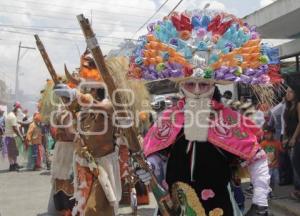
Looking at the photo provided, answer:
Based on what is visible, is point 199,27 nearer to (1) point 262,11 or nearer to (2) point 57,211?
(2) point 57,211

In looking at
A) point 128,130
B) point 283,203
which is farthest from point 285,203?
point 128,130

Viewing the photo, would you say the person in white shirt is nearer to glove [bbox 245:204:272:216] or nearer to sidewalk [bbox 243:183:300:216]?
sidewalk [bbox 243:183:300:216]

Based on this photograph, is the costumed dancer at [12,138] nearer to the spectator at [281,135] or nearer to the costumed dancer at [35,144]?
the costumed dancer at [35,144]

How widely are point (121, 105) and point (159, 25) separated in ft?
2.08

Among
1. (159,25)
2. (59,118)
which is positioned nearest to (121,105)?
(159,25)

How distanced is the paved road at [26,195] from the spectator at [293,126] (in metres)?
0.50

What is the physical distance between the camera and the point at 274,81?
3018 millimetres

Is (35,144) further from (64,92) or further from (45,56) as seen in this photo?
(64,92)

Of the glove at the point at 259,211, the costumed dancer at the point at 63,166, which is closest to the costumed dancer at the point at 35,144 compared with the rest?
the costumed dancer at the point at 63,166

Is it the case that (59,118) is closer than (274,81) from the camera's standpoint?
No

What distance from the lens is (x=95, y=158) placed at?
4.05m

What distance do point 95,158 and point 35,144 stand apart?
7175 mm

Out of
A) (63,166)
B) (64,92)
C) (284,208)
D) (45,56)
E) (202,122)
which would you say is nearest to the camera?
(202,122)

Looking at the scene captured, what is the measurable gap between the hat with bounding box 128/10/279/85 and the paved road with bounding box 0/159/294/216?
3.45 meters
